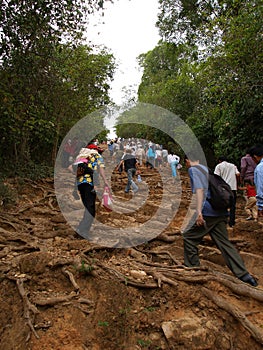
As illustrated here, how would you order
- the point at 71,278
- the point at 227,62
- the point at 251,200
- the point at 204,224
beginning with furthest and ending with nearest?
the point at 227,62
the point at 251,200
the point at 204,224
the point at 71,278

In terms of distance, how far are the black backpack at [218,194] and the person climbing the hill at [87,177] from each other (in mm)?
2142

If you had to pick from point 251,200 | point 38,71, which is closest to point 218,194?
point 251,200

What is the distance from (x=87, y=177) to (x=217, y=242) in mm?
2542

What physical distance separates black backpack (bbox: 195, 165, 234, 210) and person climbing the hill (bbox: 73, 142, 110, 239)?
2142 millimetres

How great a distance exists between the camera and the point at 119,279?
3.77 m

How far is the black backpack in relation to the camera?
416 cm

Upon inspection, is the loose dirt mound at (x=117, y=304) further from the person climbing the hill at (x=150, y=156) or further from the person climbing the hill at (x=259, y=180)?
the person climbing the hill at (x=150, y=156)

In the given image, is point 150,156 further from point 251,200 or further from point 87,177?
point 87,177

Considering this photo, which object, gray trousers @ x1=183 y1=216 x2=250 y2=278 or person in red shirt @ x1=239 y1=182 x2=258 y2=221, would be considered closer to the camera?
gray trousers @ x1=183 y1=216 x2=250 y2=278

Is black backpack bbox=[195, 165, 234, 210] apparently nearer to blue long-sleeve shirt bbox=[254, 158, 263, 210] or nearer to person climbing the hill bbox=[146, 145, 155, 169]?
blue long-sleeve shirt bbox=[254, 158, 263, 210]

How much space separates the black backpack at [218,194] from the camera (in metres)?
4.16

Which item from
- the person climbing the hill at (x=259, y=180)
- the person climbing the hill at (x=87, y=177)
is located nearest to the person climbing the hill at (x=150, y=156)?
the person climbing the hill at (x=87, y=177)

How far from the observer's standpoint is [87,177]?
550 cm

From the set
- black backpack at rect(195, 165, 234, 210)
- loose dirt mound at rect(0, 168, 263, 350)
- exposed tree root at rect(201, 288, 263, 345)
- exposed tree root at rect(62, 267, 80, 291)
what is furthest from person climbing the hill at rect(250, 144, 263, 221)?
exposed tree root at rect(62, 267, 80, 291)
